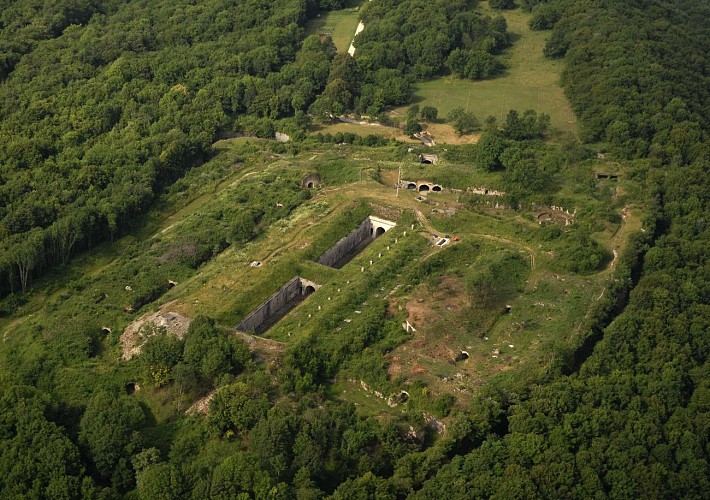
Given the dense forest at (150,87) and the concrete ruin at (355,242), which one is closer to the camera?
the concrete ruin at (355,242)

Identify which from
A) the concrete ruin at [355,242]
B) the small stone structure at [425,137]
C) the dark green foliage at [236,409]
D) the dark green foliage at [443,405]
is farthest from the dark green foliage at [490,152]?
the dark green foliage at [236,409]

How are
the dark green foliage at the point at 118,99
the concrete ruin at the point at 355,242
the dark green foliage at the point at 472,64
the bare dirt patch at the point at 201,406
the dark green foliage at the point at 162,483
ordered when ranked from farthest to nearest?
the dark green foliage at the point at 472,64, the dark green foliage at the point at 118,99, the concrete ruin at the point at 355,242, the bare dirt patch at the point at 201,406, the dark green foliage at the point at 162,483

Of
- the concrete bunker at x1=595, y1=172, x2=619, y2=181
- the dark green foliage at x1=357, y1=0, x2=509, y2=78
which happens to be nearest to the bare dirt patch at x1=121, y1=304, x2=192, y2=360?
the concrete bunker at x1=595, y1=172, x2=619, y2=181

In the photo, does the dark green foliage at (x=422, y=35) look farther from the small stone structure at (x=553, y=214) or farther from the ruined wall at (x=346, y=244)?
the ruined wall at (x=346, y=244)

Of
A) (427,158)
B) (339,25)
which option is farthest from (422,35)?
(427,158)

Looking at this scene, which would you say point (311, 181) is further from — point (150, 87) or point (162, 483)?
point (162, 483)

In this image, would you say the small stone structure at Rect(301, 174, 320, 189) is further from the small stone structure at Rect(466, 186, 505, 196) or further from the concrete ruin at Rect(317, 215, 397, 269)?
the small stone structure at Rect(466, 186, 505, 196)
